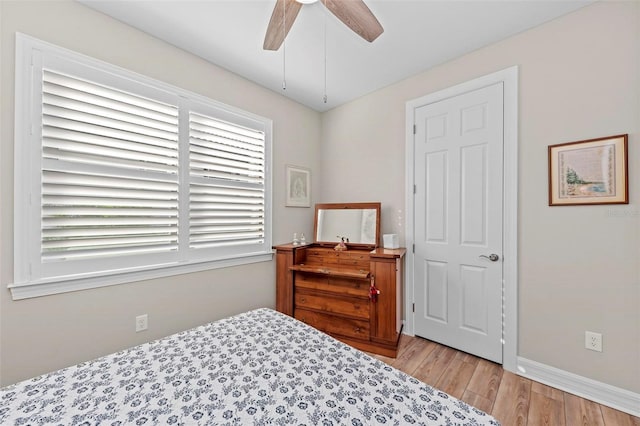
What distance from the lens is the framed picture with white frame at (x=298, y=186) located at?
3215 millimetres

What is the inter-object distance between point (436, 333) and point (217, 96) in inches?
125

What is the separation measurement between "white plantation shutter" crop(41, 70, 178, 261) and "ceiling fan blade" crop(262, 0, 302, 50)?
1.06 m

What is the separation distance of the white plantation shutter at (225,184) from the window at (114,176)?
1cm

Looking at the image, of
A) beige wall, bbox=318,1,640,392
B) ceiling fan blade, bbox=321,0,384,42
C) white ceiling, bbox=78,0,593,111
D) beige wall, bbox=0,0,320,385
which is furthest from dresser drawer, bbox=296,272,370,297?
white ceiling, bbox=78,0,593,111

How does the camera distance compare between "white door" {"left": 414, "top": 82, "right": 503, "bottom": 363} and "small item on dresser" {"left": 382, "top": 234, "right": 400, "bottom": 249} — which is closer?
"white door" {"left": 414, "top": 82, "right": 503, "bottom": 363}

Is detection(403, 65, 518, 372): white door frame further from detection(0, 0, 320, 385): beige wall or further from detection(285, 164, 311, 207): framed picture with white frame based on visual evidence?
detection(0, 0, 320, 385): beige wall

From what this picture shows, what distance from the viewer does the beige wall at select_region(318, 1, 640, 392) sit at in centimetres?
169

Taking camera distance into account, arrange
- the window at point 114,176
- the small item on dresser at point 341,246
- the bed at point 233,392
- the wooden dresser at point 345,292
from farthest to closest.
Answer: the small item on dresser at point 341,246, the wooden dresser at point 345,292, the window at point 114,176, the bed at point 233,392

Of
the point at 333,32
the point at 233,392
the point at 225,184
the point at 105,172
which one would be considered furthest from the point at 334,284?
the point at 333,32

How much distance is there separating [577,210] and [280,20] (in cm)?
242

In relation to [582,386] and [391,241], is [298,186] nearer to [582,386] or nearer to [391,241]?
[391,241]

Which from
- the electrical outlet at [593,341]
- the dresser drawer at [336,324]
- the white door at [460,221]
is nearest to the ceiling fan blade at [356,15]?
the white door at [460,221]

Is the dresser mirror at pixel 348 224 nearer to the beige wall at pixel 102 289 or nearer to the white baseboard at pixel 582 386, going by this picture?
the beige wall at pixel 102 289

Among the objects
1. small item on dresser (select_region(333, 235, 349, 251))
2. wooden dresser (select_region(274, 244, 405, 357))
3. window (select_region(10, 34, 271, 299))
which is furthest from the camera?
small item on dresser (select_region(333, 235, 349, 251))
